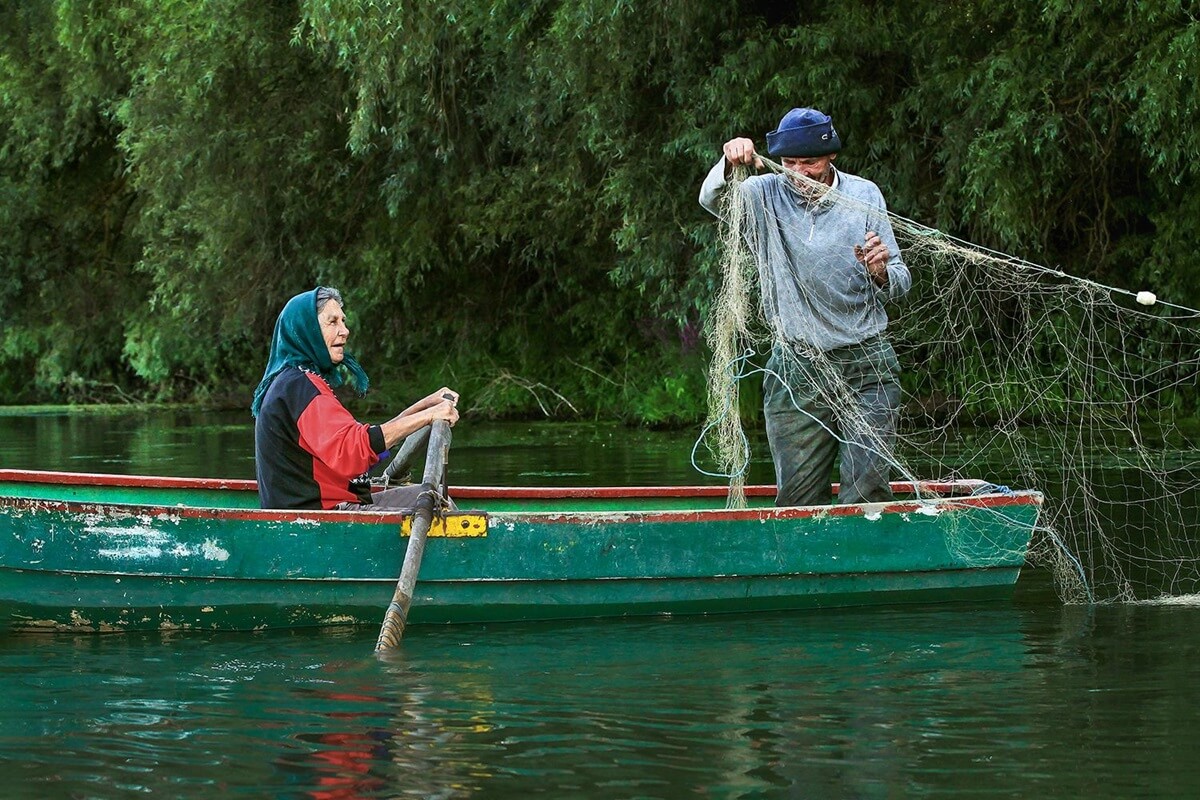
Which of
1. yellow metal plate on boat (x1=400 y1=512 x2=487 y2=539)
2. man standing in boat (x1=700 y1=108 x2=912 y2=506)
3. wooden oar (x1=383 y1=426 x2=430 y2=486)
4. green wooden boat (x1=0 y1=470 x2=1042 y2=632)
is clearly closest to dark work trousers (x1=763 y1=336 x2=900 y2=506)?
man standing in boat (x1=700 y1=108 x2=912 y2=506)

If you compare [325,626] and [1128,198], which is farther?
[1128,198]

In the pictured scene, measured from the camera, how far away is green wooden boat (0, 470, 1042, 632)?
6.55m

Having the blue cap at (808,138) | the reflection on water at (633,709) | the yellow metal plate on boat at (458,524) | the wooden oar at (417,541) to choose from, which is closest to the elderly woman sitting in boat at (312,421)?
the wooden oar at (417,541)

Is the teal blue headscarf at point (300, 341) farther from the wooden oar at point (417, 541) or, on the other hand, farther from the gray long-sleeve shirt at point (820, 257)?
the gray long-sleeve shirt at point (820, 257)

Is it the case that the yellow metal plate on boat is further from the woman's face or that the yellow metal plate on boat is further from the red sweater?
the woman's face

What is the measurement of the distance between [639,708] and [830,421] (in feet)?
7.03

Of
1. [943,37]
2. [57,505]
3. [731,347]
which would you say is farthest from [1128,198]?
[57,505]

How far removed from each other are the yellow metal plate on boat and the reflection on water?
0.41 meters

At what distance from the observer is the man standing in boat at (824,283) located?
22.2 feet

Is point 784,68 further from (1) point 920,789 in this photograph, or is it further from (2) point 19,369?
(2) point 19,369

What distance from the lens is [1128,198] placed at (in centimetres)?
1517

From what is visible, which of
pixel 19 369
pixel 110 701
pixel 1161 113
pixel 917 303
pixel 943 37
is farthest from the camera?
pixel 19 369

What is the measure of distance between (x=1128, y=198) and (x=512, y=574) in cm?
1012

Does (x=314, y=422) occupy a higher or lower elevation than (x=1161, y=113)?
lower
